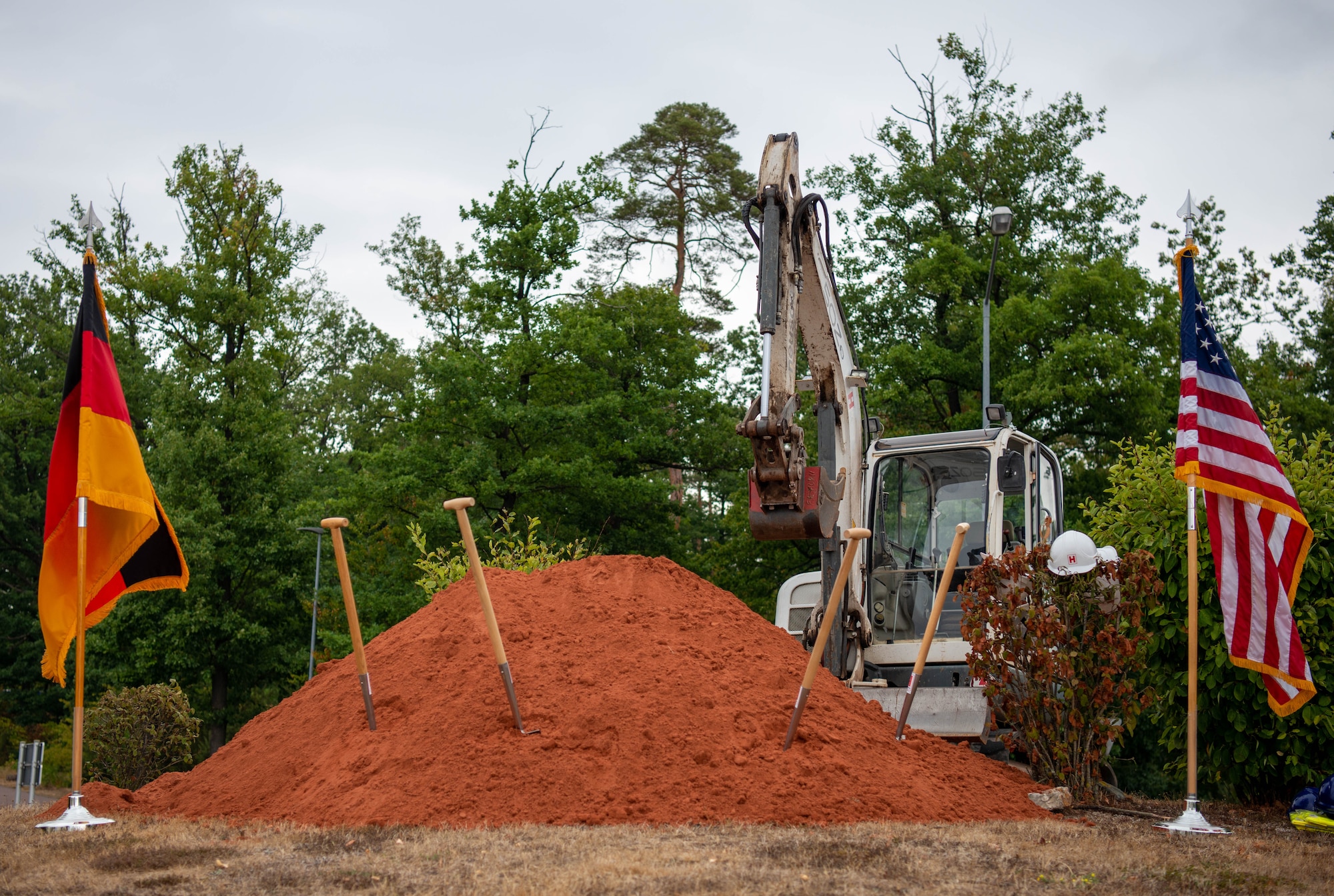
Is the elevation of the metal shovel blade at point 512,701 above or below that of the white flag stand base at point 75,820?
above

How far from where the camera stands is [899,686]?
35.3ft

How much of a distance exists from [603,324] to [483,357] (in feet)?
10.3

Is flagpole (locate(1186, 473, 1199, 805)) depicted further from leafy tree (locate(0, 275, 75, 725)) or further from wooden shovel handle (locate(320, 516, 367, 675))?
leafy tree (locate(0, 275, 75, 725))

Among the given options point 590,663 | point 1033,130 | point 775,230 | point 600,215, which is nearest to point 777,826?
point 590,663

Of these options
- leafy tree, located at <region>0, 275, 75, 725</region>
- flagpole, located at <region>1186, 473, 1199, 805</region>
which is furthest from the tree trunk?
flagpole, located at <region>1186, 473, 1199, 805</region>

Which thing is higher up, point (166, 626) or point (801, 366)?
point (801, 366)

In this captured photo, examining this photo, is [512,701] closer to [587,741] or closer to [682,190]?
[587,741]

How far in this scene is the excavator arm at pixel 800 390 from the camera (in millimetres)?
9062

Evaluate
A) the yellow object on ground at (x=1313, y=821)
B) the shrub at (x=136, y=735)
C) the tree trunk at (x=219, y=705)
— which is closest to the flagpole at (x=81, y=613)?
the shrub at (x=136, y=735)

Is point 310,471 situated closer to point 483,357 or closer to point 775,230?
point 483,357

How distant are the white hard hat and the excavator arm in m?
1.81

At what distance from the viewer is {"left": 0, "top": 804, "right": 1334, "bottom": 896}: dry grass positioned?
543 cm

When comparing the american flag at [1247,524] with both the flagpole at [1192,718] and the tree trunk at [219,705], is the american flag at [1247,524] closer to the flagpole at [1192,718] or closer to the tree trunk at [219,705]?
the flagpole at [1192,718]

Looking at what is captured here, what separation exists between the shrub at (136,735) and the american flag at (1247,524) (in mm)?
12872
